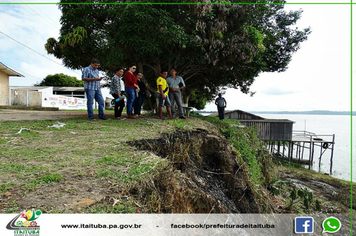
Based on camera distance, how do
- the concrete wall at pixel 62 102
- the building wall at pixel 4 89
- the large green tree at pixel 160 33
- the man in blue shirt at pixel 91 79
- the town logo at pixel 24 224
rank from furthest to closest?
the concrete wall at pixel 62 102 < the building wall at pixel 4 89 < the large green tree at pixel 160 33 < the man in blue shirt at pixel 91 79 < the town logo at pixel 24 224

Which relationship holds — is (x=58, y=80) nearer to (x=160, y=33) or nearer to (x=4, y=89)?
(x=4, y=89)

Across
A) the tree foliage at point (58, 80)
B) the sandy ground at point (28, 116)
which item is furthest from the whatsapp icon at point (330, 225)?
the tree foliage at point (58, 80)

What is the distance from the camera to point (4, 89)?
21.8 m

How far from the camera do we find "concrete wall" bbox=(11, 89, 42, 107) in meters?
23.1

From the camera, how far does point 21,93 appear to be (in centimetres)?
2400

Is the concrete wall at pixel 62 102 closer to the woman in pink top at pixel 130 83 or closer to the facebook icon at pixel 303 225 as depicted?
the woman in pink top at pixel 130 83

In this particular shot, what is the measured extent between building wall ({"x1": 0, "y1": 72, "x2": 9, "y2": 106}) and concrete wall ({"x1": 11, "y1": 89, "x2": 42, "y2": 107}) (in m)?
1.01

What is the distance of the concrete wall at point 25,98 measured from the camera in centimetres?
2312

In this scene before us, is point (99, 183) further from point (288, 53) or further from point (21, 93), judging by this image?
point (21, 93)

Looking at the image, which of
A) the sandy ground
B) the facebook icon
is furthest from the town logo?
the sandy ground

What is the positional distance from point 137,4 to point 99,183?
7105mm

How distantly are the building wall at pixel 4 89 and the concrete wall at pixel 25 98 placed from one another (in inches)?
39.8

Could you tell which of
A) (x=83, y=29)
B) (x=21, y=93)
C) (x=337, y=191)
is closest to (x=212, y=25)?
(x=83, y=29)

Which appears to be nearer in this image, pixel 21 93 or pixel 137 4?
pixel 137 4
